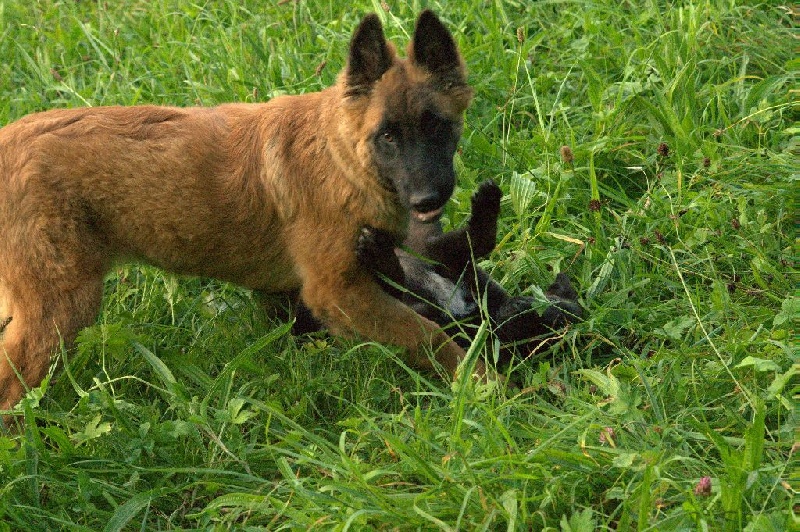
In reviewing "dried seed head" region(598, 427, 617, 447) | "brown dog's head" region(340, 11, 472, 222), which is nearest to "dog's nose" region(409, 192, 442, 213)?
"brown dog's head" region(340, 11, 472, 222)

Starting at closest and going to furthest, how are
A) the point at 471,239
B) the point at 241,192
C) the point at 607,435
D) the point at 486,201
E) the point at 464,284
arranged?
1. the point at 607,435
2. the point at 241,192
3. the point at 486,201
4. the point at 471,239
5. the point at 464,284

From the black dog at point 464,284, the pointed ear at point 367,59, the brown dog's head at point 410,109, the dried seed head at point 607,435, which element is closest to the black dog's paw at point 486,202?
the black dog at point 464,284

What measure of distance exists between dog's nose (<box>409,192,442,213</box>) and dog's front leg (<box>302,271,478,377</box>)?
1.46 feet

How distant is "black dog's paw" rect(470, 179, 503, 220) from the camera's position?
202 inches

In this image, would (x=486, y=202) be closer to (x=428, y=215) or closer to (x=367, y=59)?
(x=428, y=215)

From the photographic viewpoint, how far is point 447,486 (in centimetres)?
351

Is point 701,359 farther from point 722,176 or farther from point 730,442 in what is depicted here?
point 722,176

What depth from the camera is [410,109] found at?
15.5 feet

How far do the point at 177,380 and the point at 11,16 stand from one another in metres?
4.28

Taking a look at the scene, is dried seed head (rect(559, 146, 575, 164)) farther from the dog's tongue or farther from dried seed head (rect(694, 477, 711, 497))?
dried seed head (rect(694, 477, 711, 497))

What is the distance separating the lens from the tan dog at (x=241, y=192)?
180 inches

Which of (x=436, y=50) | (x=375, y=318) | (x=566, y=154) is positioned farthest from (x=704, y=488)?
(x=566, y=154)

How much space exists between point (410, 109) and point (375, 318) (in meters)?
0.95

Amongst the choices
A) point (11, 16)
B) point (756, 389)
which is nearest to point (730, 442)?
point (756, 389)
